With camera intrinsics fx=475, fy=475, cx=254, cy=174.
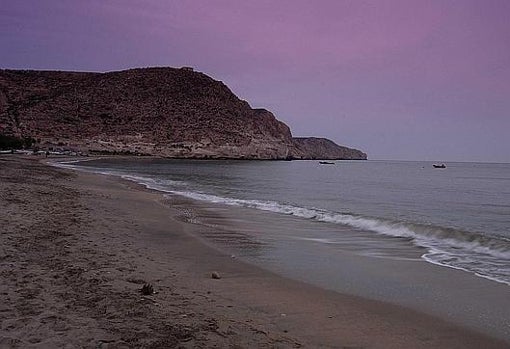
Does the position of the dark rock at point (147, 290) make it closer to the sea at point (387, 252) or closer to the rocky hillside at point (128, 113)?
the sea at point (387, 252)

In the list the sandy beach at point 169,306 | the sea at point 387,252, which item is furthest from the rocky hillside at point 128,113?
the sandy beach at point 169,306

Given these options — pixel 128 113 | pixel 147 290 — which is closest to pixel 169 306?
pixel 147 290

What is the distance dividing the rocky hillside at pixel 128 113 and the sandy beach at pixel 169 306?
9127cm

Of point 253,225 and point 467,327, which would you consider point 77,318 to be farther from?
point 253,225

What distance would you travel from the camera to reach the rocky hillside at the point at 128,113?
99.1 meters

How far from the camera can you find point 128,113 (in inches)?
4203

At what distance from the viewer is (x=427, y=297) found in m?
7.06

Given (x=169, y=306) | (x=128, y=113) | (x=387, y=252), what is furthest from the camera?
(x=128, y=113)

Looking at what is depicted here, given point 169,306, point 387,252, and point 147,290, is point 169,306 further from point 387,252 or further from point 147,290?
point 387,252

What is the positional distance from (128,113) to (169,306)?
105773 mm

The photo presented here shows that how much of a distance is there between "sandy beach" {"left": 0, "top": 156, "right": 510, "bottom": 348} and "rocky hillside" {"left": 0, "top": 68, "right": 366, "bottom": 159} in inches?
3593

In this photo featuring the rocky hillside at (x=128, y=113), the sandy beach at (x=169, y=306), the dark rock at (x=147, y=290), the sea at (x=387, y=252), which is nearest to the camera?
the sandy beach at (x=169, y=306)

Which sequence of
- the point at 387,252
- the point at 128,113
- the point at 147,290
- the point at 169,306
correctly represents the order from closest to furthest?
the point at 169,306 → the point at 147,290 → the point at 387,252 → the point at 128,113

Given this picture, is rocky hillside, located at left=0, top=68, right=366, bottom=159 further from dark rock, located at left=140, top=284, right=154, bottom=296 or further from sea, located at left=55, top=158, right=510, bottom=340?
dark rock, located at left=140, top=284, right=154, bottom=296
